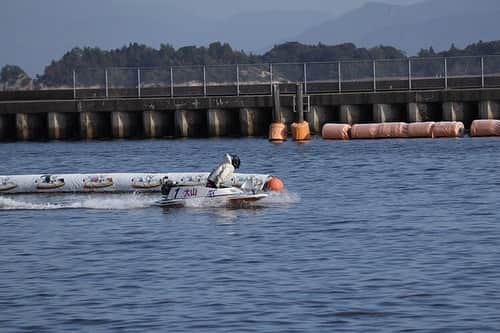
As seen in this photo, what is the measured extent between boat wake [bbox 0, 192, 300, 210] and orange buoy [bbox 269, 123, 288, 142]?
A: 2060 cm

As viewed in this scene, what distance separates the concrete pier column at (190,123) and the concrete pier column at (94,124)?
4120mm

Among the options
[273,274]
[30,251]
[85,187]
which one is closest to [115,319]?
[273,274]

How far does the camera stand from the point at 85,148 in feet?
221

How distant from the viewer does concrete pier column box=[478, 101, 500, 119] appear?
64688mm

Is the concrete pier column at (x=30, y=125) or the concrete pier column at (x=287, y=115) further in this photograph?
the concrete pier column at (x=30, y=125)

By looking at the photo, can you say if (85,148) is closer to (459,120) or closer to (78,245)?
(459,120)

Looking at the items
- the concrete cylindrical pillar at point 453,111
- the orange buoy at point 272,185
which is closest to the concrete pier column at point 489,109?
the concrete cylindrical pillar at point 453,111

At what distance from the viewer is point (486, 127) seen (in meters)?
62.7

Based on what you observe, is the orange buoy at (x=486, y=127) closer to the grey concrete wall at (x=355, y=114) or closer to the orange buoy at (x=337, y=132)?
the orange buoy at (x=337, y=132)

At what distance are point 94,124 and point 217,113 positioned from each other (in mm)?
6745

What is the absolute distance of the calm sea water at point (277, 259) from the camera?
74.5 ft

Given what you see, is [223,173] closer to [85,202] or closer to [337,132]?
[85,202]

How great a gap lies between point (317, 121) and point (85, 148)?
11015 millimetres

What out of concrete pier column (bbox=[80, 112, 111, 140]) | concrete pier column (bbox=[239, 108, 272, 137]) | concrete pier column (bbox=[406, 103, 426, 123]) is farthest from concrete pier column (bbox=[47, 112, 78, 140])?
concrete pier column (bbox=[406, 103, 426, 123])
